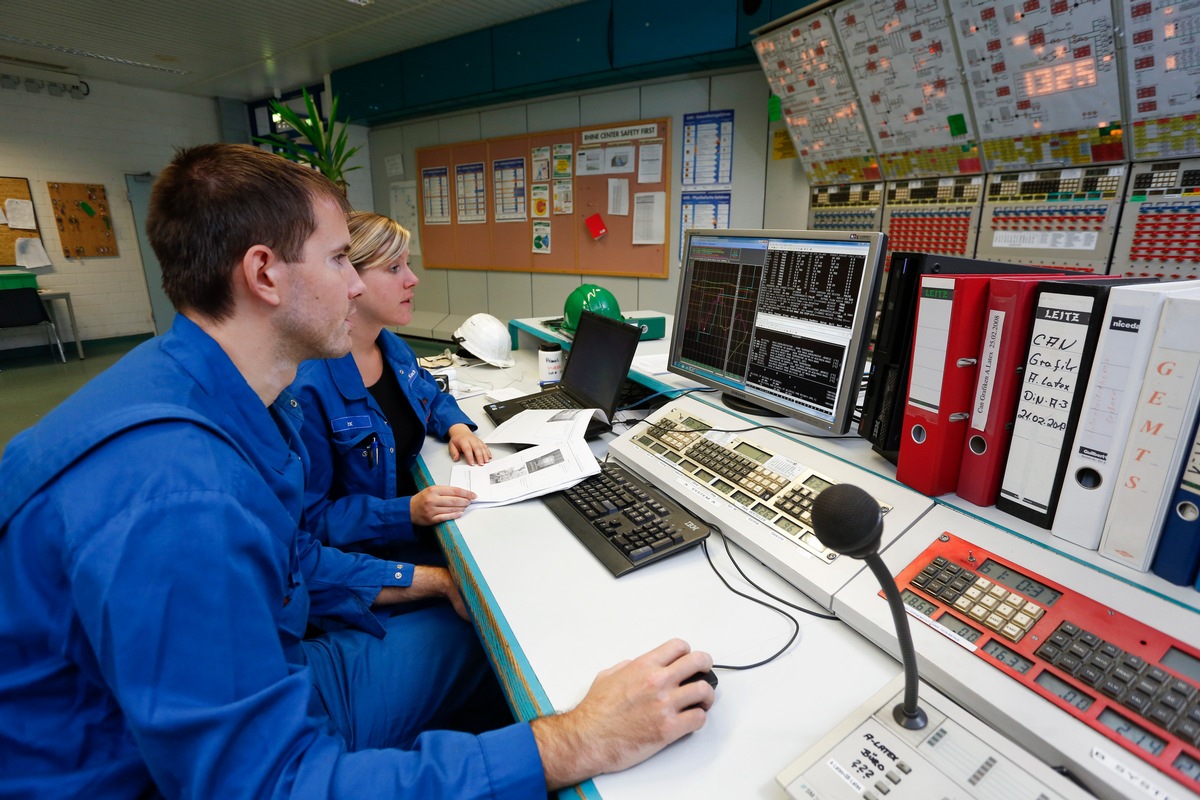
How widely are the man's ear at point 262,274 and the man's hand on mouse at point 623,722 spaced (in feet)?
2.15

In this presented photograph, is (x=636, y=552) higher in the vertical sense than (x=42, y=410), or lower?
higher

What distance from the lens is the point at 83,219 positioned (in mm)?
6148

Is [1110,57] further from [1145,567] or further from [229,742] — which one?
[229,742]

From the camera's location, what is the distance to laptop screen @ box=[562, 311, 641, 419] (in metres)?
1.56

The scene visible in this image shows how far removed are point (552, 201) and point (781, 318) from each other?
3590mm

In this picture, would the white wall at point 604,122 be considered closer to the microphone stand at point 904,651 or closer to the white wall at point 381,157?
the white wall at point 381,157

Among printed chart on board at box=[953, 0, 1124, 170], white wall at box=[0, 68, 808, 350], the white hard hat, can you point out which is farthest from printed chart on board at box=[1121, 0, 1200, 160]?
the white hard hat

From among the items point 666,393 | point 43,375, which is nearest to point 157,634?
point 666,393

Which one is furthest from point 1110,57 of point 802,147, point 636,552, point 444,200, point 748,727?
point 444,200

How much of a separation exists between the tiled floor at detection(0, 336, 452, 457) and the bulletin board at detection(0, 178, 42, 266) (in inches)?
38.6

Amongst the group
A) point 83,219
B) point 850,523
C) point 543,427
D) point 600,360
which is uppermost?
point 83,219

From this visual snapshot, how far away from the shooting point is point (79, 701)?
24.5 inches

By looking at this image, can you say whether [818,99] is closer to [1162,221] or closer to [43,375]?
[1162,221]

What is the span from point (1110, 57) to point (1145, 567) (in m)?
2.30
